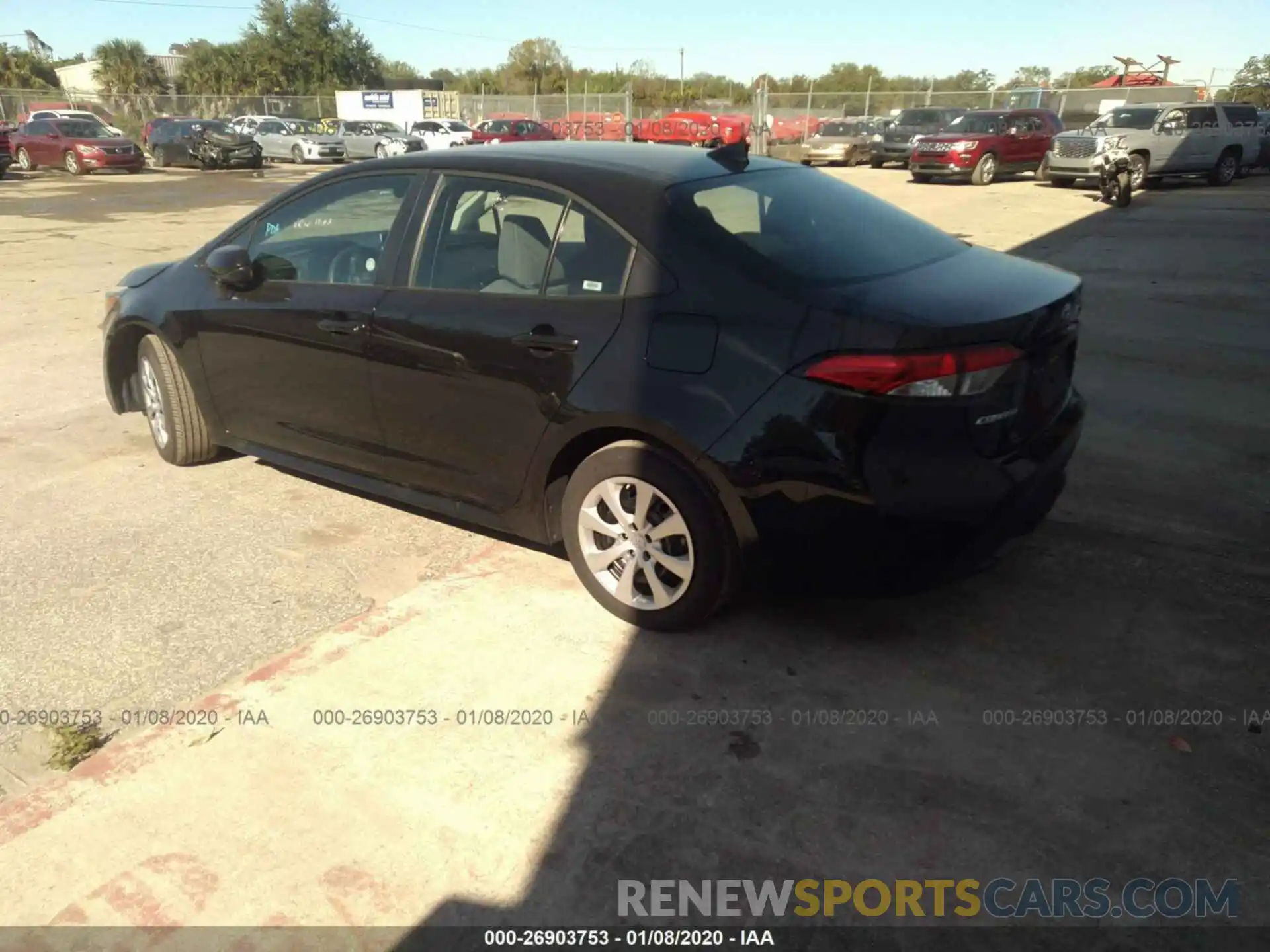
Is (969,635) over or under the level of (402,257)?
under

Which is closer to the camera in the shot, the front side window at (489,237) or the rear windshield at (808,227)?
the rear windshield at (808,227)

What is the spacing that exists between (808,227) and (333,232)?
83.0 inches

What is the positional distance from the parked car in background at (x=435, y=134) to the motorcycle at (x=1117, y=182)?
23.0m

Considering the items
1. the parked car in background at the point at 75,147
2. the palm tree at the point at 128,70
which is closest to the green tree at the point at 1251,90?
the parked car in background at the point at 75,147

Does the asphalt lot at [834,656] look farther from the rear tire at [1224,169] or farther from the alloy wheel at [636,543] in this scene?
the rear tire at [1224,169]

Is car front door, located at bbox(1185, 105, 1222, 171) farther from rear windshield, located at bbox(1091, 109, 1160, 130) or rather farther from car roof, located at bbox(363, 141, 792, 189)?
car roof, located at bbox(363, 141, 792, 189)

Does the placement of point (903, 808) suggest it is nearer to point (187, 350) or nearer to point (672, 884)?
point (672, 884)

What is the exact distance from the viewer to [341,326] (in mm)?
3838

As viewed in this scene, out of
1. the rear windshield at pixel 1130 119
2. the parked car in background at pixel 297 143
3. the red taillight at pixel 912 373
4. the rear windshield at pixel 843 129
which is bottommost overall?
the parked car in background at pixel 297 143

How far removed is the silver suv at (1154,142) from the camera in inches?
796

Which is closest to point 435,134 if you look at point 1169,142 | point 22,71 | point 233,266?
point 1169,142

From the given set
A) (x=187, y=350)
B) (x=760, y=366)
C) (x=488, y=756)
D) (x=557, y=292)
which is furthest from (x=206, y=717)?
(x=187, y=350)

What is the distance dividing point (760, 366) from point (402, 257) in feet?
5.43

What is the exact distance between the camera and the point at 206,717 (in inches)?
115
